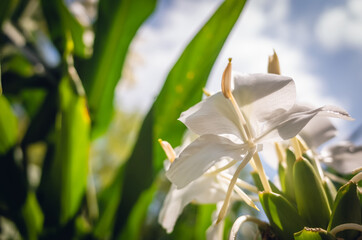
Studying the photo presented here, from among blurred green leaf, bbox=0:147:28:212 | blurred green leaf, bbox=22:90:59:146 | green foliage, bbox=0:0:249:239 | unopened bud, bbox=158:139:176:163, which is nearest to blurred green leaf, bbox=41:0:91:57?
green foliage, bbox=0:0:249:239

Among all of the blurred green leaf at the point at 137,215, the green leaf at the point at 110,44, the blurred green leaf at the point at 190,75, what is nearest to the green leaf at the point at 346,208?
the blurred green leaf at the point at 190,75

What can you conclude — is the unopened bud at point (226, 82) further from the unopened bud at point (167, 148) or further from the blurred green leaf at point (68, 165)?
the blurred green leaf at point (68, 165)

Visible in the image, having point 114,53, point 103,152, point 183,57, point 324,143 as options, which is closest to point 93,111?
point 114,53

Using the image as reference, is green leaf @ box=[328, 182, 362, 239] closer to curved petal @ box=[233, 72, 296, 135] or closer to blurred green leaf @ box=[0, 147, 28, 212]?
curved petal @ box=[233, 72, 296, 135]

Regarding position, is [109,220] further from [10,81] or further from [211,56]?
[10,81]

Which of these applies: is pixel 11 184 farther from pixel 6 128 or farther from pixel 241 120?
pixel 241 120

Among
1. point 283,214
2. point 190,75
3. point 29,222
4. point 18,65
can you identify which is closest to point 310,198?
point 283,214
